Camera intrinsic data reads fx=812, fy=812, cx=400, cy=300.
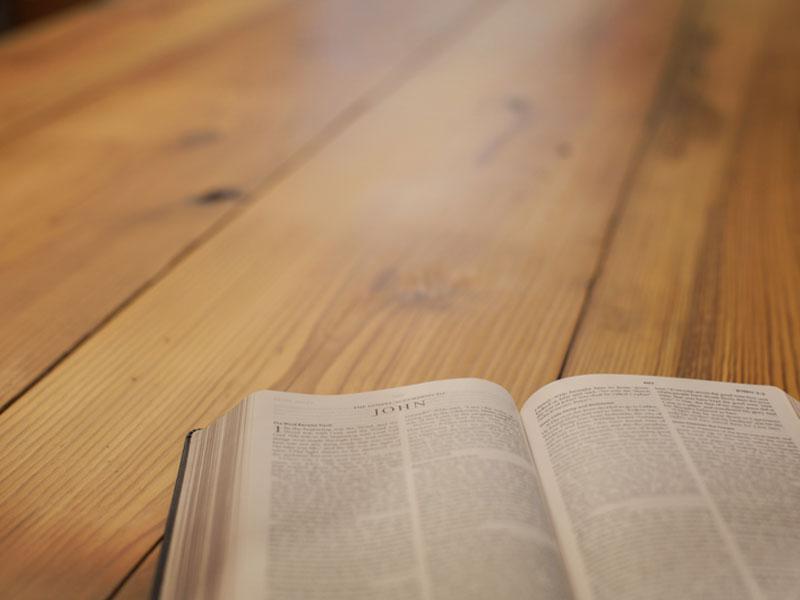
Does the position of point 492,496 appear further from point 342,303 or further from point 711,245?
point 711,245

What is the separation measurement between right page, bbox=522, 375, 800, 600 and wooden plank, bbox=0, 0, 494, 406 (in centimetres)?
44

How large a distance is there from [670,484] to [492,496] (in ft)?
0.41

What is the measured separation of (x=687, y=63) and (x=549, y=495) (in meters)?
1.18

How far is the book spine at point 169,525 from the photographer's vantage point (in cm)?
48

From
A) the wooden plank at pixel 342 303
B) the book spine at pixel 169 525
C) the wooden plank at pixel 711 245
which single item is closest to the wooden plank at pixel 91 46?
the wooden plank at pixel 342 303

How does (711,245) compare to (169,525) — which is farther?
(711,245)

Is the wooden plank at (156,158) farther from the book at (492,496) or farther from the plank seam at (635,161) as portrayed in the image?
the plank seam at (635,161)

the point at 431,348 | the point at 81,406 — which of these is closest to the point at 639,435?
the point at 431,348

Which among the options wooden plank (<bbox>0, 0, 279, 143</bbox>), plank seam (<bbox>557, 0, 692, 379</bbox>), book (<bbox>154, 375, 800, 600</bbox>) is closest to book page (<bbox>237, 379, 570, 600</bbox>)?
book (<bbox>154, 375, 800, 600</bbox>)

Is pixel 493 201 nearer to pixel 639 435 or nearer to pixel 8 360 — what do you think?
pixel 639 435

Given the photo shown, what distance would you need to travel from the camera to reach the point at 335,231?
36.2 inches

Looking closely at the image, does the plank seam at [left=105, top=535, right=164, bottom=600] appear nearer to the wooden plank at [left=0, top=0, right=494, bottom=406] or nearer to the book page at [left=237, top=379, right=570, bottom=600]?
the book page at [left=237, top=379, right=570, bottom=600]

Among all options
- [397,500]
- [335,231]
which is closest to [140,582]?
Result: [397,500]

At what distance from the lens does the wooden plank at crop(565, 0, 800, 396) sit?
0.73 m
